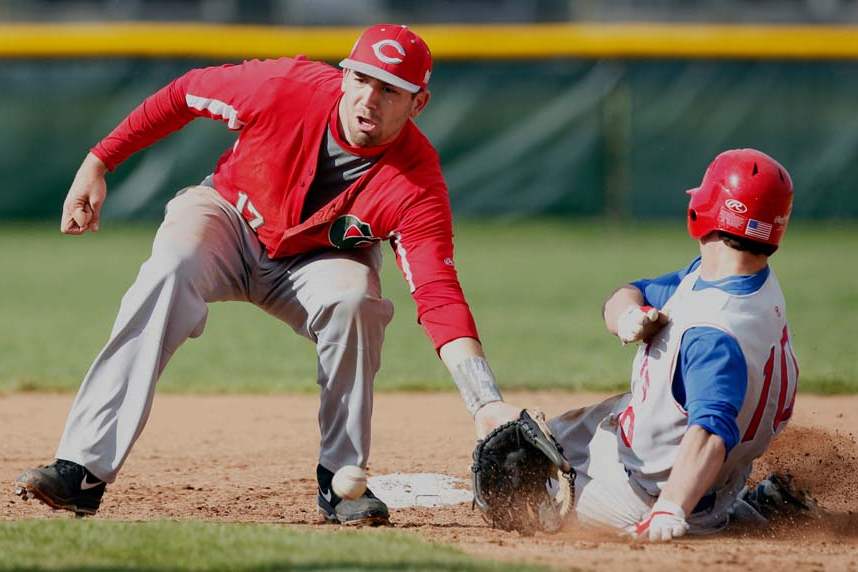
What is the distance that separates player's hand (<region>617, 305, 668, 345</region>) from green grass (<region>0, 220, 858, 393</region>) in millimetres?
3172

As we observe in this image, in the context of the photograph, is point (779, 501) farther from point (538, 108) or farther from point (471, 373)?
point (538, 108)

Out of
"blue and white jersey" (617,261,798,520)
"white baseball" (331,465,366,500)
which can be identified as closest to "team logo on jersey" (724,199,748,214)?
"blue and white jersey" (617,261,798,520)

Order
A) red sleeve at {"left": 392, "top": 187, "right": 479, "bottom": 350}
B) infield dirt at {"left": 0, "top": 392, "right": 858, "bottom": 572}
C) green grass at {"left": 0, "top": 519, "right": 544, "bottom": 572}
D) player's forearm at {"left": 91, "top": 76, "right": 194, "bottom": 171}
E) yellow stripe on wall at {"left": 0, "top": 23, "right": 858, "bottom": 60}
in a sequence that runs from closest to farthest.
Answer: green grass at {"left": 0, "top": 519, "right": 544, "bottom": 572}, infield dirt at {"left": 0, "top": 392, "right": 858, "bottom": 572}, red sleeve at {"left": 392, "top": 187, "right": 479, "bottom": 350}, player's forearm at {"left": 91, "top": 76, "right": 194, "bottom": 171}, yellow stripe on wall at {"left": 0, "top": 23, "right": 858, "bottom": 60}

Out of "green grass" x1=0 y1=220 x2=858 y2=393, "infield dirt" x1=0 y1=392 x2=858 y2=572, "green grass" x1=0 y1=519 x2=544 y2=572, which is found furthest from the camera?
"green grass" x1=0 y1=220 x2=858 y2=393

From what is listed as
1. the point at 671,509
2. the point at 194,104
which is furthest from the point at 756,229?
the point at 194,104

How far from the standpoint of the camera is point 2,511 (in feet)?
14.1

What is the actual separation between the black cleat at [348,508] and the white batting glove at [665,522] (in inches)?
34.6

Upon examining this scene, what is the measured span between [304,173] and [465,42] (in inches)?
406

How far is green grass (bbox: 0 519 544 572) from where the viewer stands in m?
3.26

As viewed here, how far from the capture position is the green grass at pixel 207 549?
10.7 ft

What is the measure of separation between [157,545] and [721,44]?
1183cm

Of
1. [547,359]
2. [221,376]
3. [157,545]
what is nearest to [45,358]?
[221,376]

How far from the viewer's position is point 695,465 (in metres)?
3.63

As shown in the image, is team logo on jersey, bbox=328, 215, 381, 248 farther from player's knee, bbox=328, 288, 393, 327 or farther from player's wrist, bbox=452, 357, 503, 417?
player's wrist, bbox=452, 357, 503, 417
